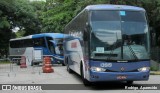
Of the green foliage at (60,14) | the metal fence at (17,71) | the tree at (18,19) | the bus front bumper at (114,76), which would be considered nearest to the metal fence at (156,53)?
the metal fence at (17,71)

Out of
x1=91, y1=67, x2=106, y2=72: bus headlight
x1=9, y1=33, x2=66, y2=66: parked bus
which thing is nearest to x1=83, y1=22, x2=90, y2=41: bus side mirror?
x1=91, y1=67, x2=106, y2=72: bus headlight

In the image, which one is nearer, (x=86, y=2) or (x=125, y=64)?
(x=125, y=64)

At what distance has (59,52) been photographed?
39469mm

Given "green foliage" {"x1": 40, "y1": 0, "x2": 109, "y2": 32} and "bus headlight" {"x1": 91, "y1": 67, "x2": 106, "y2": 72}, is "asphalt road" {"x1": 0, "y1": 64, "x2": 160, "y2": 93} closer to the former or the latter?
"bus headlight" {"x1": 91, "y1": 67, "x2": 106, "y2": 72}

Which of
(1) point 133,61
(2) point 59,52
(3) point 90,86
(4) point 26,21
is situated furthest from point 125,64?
(4) point 26,21

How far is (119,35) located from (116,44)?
419mm

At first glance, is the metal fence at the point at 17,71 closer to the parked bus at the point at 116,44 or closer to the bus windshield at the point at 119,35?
the parked bus at the point at 116,44

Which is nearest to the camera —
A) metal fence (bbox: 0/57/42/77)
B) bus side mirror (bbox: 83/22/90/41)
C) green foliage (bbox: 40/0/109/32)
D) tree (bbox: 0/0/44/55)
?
bus side mirror (bbox: 83/22/90/41)

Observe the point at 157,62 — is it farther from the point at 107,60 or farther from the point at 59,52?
the point at 107,60

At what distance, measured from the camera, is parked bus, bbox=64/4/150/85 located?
48.2 feet

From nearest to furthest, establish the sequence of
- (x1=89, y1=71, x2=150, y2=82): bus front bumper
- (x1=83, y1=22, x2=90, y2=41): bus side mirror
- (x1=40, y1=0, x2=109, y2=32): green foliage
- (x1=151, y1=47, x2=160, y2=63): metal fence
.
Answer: (x1=89, y1=71, x2=150, y2=82): bus front bumper → (x1=83, y1=22, x2=90, y2=41): bus side mirror → (x1=151, y1=47, x2=160, y2=63): metal fence → (x1=40, y1=0, x2=109, y2=32): green foliage

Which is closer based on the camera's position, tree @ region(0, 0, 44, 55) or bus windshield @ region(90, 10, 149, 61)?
bus windshield @ region(90, 10, 149, 61)

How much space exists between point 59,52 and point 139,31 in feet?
81.0

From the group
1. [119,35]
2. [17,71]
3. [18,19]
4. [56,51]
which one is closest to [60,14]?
[56,51]
